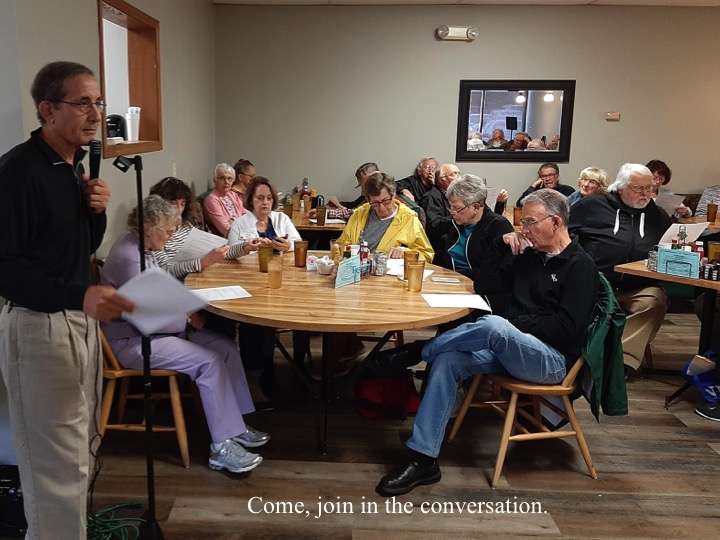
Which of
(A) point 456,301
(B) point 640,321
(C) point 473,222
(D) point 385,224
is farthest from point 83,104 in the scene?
(B) point 640,321

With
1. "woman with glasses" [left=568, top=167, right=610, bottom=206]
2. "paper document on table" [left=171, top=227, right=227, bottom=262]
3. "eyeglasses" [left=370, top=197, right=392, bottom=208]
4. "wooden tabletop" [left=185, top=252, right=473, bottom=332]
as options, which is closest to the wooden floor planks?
"wooden tabletop" [left=185, top=252, right=473, bottom=332]

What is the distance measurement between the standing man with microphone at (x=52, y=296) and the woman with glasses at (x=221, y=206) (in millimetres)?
3076

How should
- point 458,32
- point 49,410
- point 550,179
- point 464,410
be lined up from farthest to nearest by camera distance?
point 458,32 → point 550,179 → point 464,410 → point 49,410

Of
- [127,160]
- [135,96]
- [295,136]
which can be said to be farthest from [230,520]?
[295,136]

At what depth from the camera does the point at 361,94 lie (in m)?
6.59

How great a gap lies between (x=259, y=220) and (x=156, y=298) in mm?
2139

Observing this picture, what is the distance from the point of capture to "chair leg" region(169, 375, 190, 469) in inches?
104

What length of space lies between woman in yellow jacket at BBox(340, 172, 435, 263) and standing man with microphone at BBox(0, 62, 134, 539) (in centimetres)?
197

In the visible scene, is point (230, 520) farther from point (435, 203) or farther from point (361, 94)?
point (361, 94)

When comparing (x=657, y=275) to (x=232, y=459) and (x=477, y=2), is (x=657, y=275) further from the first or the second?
(x=477, y=2)

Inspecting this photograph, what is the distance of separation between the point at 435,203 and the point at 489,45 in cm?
208

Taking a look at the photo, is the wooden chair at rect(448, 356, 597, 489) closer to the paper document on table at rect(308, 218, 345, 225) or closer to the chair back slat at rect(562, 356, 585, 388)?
the chair back slat at rect(562, 356, 585, 388)

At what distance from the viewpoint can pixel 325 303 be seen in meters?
2.60

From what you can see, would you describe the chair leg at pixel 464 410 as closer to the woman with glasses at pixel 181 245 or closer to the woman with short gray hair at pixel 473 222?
the woman with short gray hair at pixel 473 222
